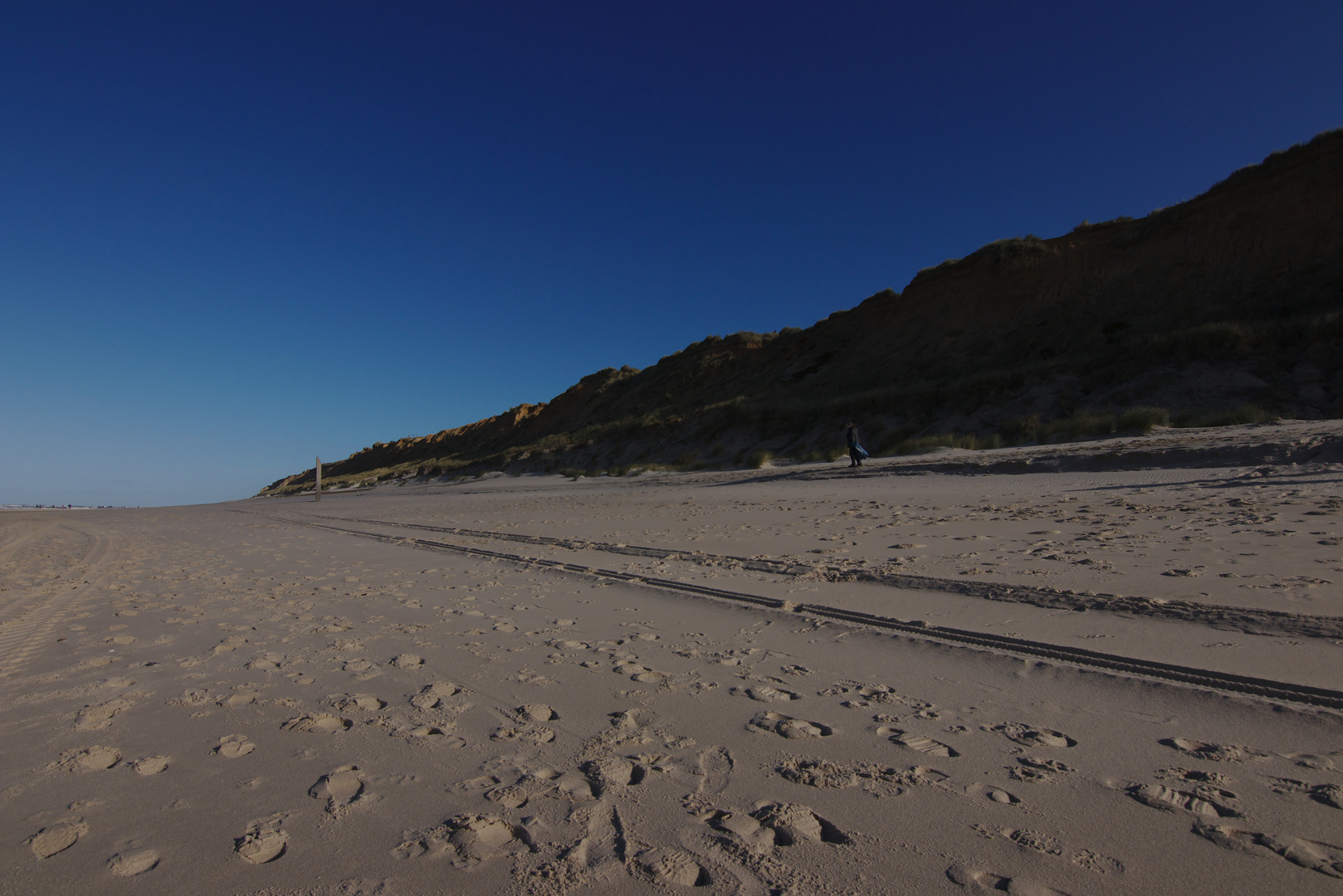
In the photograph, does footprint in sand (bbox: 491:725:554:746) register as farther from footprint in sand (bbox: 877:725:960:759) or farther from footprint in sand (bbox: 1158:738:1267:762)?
footprint in sand (bbox: 1158:738:1267:762)

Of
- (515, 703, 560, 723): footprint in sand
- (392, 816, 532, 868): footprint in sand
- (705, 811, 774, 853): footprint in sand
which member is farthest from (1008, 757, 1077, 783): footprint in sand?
(515, 703, 560, 723): footprint in sand

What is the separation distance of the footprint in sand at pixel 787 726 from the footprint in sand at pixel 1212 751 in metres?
1.16

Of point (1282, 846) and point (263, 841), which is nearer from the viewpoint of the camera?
point (1282, 846)

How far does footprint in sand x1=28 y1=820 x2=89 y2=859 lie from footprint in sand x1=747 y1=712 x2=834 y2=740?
85.9 inches

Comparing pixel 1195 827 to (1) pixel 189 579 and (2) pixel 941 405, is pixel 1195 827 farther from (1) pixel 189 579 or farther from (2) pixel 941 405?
(2) pixel 941 405

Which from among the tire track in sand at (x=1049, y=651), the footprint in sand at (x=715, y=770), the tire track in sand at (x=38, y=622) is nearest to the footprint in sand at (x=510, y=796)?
the footprint in sand at (x=715, y=770)

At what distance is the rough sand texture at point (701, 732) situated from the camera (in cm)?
169

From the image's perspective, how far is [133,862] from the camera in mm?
1729

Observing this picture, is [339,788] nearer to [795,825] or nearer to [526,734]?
[526,734]

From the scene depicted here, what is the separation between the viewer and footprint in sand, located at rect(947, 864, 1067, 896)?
1.53 m

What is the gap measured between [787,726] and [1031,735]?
89 centimetres

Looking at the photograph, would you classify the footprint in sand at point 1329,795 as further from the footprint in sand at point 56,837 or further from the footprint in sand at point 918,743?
the footprint in sand at point 56,837

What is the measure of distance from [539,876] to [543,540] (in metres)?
6.51

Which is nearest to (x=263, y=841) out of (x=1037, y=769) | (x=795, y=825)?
(x=795, y=825)
